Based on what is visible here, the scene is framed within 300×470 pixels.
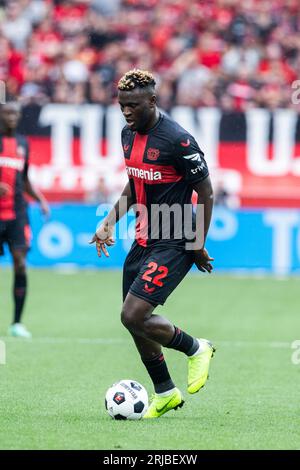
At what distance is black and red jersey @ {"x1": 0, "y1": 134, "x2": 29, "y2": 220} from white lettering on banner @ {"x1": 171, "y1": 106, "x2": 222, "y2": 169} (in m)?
9.40

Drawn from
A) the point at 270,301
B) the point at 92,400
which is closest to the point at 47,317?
the point at 270,301

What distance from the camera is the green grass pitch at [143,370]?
6.39 metres

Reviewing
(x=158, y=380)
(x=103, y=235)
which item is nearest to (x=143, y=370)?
(x=158, y=380)

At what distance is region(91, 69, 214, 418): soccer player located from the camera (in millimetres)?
7066

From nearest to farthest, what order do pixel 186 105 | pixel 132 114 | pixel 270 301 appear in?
1. pixel 132 114
2. pixel 270 301
3. pixel 186 105

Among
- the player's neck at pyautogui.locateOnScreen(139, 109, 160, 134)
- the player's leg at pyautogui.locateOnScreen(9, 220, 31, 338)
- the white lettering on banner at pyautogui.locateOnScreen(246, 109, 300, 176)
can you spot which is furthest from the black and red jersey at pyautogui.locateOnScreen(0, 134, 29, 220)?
the white lettering on banner at pyautogui.locateOnScreen(246, 109, 300, 176)

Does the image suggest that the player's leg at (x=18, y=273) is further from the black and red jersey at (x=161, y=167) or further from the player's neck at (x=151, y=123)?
the player's neck at (x=151, y=123)

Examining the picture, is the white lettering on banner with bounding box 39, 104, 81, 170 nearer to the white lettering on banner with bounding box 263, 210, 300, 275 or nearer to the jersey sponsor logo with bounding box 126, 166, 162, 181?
the white lettering on banner with bounding box 263, 210, 300, 275

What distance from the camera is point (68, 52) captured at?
22.7 m

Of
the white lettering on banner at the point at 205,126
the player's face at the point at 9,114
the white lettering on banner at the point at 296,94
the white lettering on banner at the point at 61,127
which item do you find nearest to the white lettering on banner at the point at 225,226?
the white lettering on banner at the point at 205,126

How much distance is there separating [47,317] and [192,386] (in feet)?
21.1

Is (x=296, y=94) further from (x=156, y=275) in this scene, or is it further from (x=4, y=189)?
(x=156, y=275)
